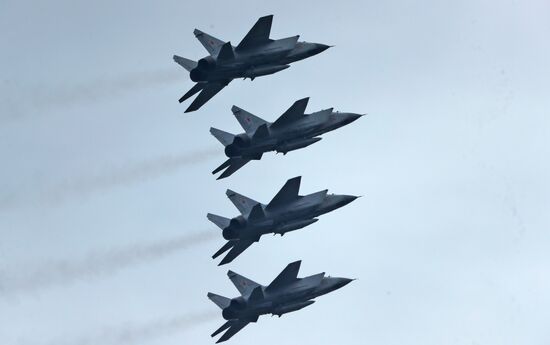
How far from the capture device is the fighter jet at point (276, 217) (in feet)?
315

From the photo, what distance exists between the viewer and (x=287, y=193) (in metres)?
96.4

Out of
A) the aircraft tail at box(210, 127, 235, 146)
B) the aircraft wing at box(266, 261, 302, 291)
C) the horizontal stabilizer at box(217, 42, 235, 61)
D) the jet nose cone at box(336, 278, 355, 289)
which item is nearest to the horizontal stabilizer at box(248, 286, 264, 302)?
the aircraft wing at box(266, 261, 302, 291)

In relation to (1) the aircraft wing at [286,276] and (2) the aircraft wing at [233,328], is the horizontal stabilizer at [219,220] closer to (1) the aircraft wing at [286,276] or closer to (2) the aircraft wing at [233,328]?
(1) the aircraft wing at [286,276]

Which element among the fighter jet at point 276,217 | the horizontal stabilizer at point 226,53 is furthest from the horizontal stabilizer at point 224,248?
the horizontal stabilizer at point 226,53

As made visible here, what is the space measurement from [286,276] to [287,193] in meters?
5.77

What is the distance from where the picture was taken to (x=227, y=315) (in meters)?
Answer: 96.7

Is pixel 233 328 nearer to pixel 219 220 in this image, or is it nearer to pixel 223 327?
pixel 223 327

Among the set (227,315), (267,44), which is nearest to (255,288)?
(227,315)

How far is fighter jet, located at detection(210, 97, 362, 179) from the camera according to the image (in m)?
95.7

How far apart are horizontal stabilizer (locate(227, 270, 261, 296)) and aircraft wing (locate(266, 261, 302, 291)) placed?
2306 millimetres

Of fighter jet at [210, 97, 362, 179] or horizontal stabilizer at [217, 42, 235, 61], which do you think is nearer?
horizontal stabilizer at [217, 42, 235, 61]

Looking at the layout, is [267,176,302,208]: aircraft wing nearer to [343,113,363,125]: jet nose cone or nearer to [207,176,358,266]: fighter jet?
[207,176,358,266]: fighter jet

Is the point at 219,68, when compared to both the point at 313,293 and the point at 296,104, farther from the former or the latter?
the point at 313,293

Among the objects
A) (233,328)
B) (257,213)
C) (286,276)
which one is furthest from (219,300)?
(257,213)
